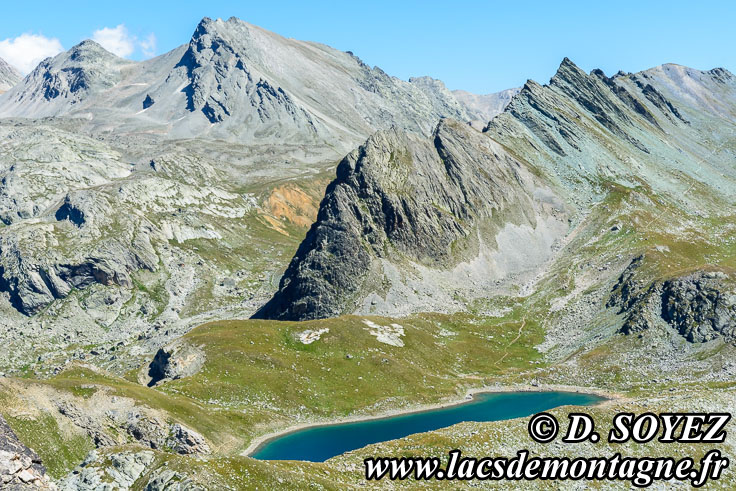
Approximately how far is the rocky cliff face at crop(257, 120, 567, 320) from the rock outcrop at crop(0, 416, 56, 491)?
108754 millimetres

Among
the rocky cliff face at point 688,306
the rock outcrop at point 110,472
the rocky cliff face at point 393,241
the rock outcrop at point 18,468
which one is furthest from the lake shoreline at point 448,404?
the rock outcrop at point 18,468

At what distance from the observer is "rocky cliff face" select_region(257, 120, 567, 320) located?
16225cm

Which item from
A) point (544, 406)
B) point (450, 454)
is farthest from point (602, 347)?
point (450, 454)

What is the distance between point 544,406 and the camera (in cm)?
10900

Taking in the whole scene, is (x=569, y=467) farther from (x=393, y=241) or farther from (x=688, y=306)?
(x=393, y=241)

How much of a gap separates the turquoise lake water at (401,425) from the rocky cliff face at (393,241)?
159 feet

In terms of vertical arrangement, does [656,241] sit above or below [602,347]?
above

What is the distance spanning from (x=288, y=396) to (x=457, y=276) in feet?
Result: 262

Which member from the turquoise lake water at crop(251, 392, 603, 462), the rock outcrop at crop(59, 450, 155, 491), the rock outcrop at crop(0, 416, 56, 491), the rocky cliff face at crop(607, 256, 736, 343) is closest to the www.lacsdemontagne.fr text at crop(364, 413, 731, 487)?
the rock outcrop at crop(59, 450, 155, 491)

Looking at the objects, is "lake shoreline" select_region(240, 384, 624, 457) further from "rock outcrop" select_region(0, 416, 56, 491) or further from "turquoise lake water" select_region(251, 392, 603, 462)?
"rock outcrop" select_region(0, 416, 56, 491)

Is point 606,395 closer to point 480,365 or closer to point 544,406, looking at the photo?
point 544,406

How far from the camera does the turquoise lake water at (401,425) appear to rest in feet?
301

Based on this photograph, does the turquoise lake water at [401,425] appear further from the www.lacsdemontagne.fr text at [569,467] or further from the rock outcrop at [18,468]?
the rock outcrop at [18,468]

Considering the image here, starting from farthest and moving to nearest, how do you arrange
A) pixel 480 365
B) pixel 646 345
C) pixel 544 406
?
pixel 480 365, pixel 646 345, pixel 544 406
